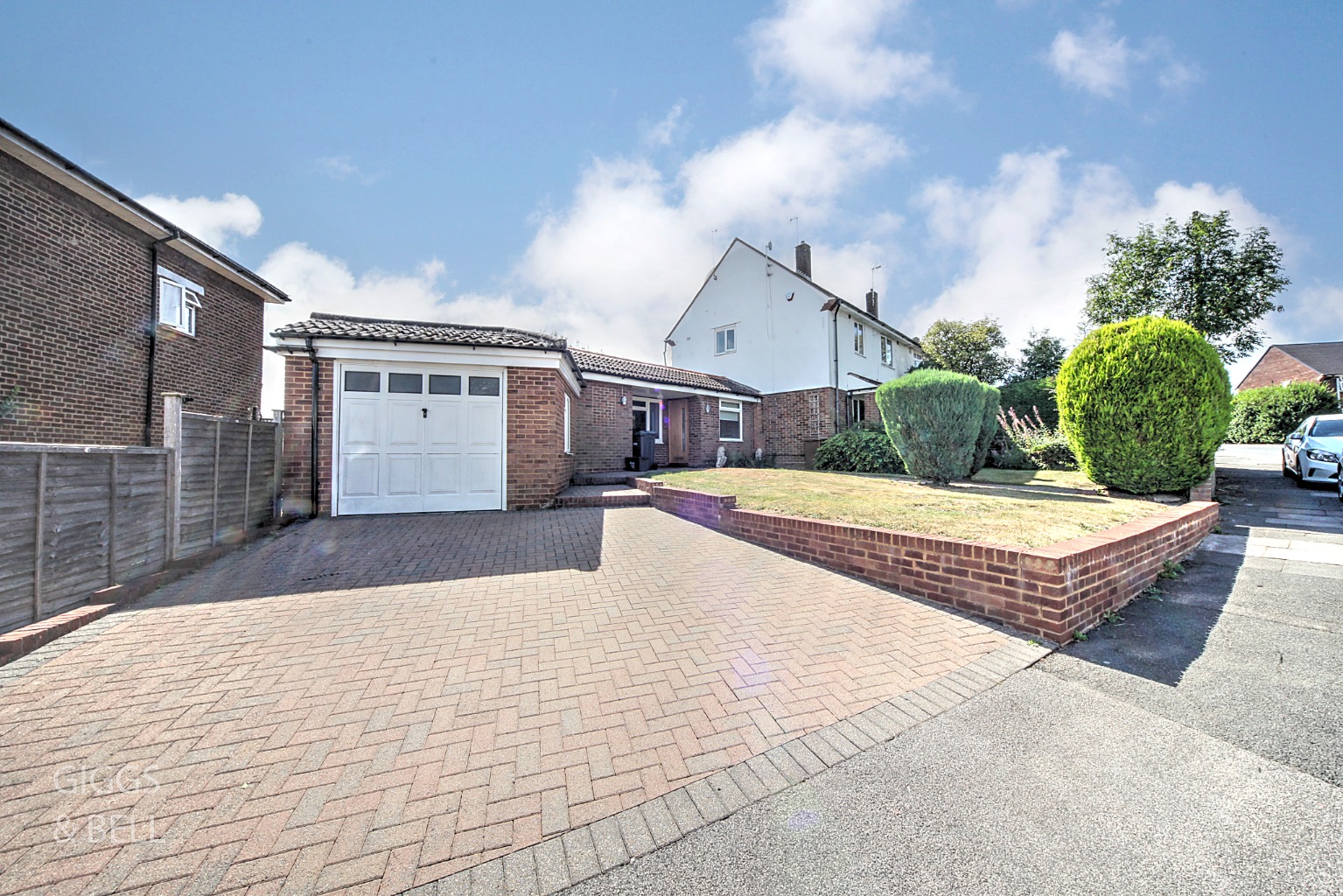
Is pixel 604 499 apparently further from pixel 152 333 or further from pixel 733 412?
pixel 733 412

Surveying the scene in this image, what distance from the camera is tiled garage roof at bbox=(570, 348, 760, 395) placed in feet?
46.3

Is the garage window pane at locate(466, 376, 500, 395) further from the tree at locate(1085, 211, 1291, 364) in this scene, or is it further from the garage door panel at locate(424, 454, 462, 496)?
the tree at locate(1085, 211, 1291, 364)

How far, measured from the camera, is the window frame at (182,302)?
980cm

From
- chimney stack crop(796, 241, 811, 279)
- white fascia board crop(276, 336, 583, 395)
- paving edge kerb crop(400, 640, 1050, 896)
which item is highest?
chimney stack crop(796, 241, 811, 279)

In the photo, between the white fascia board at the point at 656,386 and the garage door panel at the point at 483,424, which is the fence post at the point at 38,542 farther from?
the white fascia board at the point at 656,386

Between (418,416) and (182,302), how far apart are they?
694 centimetres

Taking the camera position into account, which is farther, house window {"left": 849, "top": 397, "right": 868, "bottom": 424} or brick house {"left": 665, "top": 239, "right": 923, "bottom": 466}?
house window {"left": 849, "top": 397, "right": 868, "bottom": 424}

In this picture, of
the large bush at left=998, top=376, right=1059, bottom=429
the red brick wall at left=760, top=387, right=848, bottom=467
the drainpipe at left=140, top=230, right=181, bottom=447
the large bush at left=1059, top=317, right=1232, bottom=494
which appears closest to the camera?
the large bush at left=1059, top=317, right=1232, bottom=494

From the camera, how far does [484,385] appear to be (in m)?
8.99

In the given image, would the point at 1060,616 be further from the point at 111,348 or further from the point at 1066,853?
the point at 111,348

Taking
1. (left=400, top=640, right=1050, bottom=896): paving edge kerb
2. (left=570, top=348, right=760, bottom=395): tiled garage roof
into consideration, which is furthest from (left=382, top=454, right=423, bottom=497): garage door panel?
(left=400, top=640, right=1050, bottom=896): paving edge kerb

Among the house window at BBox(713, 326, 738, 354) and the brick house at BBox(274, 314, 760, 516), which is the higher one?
the house window at BBox(713, 326, 738, 354)

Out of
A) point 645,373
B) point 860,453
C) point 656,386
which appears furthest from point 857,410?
point 645,373

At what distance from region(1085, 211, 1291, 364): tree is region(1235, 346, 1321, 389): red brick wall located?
77.0ft
